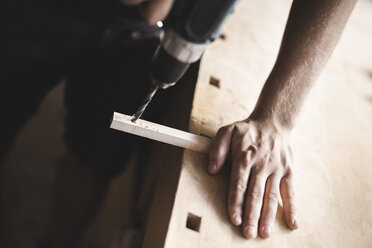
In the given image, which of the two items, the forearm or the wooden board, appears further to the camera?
the forearm

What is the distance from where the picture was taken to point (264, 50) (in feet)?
3.45

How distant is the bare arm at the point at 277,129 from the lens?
2.08ft

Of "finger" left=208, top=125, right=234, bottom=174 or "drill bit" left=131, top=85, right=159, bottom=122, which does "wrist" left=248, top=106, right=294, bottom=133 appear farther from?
"drill bit" left=131, top=85, right=159, bottom=122

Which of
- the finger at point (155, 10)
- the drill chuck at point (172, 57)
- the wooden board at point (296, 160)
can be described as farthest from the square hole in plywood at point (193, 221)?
the finger at point (155, 10)

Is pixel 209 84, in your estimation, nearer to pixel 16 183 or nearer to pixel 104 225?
pixel 104 225

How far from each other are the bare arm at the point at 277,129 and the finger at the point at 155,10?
30 centimetres

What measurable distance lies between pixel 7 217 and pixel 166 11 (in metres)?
1.28

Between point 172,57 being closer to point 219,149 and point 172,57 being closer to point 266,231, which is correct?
point 219,149

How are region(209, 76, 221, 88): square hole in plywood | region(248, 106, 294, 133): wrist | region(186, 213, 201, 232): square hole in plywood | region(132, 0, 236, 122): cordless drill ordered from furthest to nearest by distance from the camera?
region(209, 76, 221, 88): square hole in plywood < region(248, 106, 294, 133): wrist < region(186, 213, 201, 232): square hole in plywood < region(132, 0, 236, 122): cordless drill

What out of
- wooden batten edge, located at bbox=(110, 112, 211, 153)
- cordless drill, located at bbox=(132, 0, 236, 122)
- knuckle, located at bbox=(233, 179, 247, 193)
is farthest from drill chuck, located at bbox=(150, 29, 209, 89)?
knuckle, located at bbox=(233, 179, 247, 193)

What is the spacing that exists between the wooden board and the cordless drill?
207 millimetres

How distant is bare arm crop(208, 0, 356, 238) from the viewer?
0.63m

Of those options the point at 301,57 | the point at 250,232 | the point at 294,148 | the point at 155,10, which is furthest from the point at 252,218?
the point at 155,10

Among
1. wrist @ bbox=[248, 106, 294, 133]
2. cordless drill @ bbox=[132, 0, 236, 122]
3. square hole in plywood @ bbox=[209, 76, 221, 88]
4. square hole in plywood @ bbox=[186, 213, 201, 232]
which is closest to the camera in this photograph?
cordless drill @ bbox=[132, 0, 236, 122]
